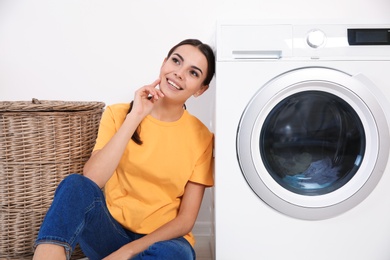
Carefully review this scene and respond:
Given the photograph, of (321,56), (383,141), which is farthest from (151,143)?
(383,141)

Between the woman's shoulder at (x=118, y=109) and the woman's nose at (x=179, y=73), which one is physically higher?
the woman's nose at (x=179, y=73)

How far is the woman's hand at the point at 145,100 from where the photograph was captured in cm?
133

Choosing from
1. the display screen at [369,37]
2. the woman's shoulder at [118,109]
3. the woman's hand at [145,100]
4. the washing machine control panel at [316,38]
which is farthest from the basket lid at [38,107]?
the display screen at [369,37]

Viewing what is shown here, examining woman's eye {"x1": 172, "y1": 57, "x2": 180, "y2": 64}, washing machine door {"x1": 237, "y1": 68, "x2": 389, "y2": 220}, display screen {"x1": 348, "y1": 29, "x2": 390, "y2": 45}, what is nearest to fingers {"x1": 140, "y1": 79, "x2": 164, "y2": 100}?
woman's eye {"x1": 172, "y1": 57, "x2": 180, "y2": 64}

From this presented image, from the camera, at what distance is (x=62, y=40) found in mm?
1979

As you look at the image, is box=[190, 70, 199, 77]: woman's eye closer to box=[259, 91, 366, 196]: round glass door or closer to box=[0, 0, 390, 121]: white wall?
box=[259, 91, 366, 196]: round glass door

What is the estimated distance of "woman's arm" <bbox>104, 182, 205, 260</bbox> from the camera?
1.22m

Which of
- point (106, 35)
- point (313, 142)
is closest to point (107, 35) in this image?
point (106, 35)

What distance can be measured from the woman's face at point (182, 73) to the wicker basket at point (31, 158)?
1.32ft

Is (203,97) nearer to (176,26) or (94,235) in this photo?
(176,26)

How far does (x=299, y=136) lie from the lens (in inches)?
53.6

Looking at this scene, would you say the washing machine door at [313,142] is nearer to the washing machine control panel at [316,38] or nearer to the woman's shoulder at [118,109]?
the washing machine control panel at [316,38]

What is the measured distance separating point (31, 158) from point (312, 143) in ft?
3.17

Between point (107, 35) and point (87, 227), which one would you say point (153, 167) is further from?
point (107, 35)
